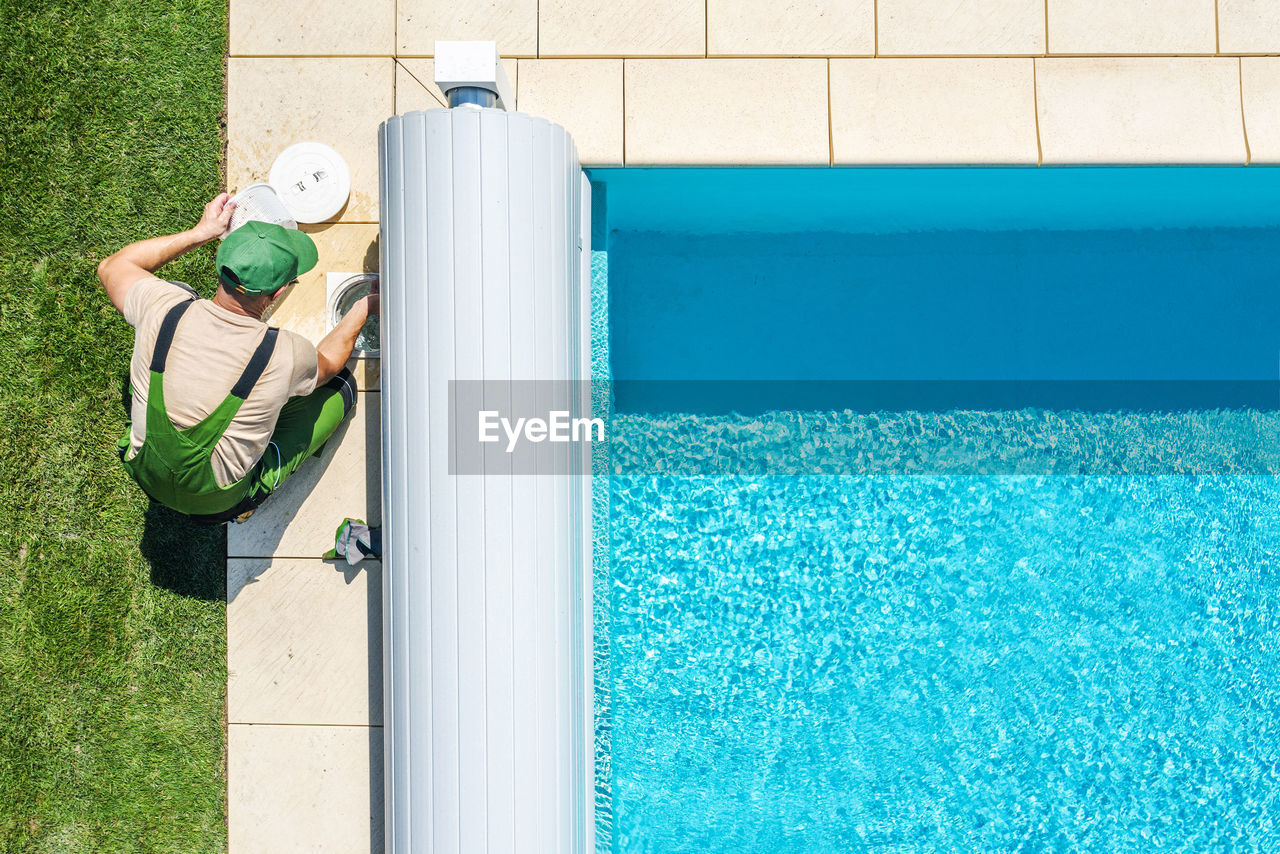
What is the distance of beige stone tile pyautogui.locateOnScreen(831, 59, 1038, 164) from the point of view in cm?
329

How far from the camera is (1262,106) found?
3.30 meters

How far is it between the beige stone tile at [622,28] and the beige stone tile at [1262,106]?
2.29 metres

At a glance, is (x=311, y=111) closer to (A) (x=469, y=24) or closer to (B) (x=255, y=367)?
(A) (x=469, y=24)

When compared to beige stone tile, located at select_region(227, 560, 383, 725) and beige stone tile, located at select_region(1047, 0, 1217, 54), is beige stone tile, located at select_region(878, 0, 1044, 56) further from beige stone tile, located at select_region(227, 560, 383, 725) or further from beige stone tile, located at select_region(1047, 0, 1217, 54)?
beige stone tile, located at select_region(227, 560, 383, 725)

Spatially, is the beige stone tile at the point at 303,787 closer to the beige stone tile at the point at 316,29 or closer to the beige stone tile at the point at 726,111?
the beige stone tile at the point at 726,111

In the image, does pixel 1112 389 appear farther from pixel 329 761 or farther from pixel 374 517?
pixel 329 761

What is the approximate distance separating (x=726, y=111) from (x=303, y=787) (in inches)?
133

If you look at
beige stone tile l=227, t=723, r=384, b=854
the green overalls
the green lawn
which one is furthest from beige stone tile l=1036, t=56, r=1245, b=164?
beige stone tile l=227, t=723, r=384, b=854

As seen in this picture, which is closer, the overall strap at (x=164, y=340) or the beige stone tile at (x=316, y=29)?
the overall strap at (x=164, y=340)

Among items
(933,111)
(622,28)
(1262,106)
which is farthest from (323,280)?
(1262,106)

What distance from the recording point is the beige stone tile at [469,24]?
3367 mm

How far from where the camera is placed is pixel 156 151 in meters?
3.38

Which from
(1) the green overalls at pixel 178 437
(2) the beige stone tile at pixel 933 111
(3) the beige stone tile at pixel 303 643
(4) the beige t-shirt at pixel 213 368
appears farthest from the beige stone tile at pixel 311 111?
(2) the beige stone tile at pixel 933 111

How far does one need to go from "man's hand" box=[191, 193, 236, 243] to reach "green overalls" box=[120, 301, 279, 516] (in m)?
0.43
